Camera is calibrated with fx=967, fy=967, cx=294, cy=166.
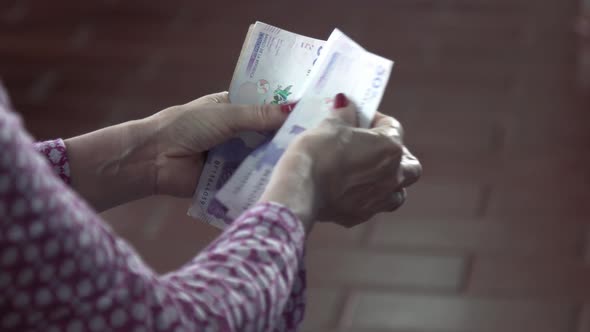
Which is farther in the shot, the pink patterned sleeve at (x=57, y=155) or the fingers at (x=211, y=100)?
the fingers at (x=211, y=100)

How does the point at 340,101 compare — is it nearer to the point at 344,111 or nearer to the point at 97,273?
the point at 344,111

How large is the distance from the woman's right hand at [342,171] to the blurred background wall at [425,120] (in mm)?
1287

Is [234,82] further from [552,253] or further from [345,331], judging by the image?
[552,253]

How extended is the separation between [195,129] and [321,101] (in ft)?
0.73

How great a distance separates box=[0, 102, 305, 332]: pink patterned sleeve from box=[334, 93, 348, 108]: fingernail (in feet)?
0.96

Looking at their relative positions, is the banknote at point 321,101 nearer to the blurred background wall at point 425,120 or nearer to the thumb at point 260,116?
the thumb at point 260,116

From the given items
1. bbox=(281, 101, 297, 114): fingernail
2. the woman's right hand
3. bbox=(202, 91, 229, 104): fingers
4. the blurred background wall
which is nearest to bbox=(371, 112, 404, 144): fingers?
the woman's right hand

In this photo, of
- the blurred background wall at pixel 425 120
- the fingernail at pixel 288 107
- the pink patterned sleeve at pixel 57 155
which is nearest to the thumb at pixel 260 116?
the fingernail at pixel 288 107

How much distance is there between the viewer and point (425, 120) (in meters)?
3.48

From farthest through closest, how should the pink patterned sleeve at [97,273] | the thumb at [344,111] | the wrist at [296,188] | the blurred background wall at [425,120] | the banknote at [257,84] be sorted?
the blurred background wall at [425,120], the banknote at [257,84], the thumb at [344,111], the wrist at [296,188], the pink patterned sleeve at [97,273]

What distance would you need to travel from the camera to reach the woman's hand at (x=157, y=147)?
1401 millimetres

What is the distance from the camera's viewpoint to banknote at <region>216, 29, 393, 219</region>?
126cm

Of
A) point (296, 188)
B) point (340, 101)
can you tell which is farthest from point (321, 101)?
point (296, 188)

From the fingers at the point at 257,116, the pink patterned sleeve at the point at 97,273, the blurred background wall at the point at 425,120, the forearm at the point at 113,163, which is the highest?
the pink patterned sleeve at the point at 97,273
